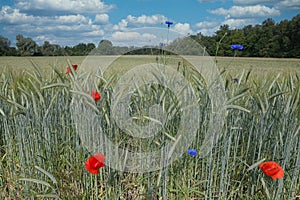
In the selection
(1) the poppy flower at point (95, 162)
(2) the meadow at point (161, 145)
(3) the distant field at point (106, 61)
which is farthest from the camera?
(3) the distant field at point (106, 61)

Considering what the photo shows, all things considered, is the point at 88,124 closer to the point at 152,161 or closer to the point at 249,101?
the point at 152,161

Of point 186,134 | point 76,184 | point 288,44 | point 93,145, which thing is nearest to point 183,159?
point 186,134

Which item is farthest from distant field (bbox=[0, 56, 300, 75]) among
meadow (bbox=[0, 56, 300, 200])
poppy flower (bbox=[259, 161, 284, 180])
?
poppy flower (bbox=[259, 161, 284, 180])

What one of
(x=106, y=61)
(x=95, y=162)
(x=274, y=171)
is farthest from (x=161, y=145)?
(x=106, y=61)

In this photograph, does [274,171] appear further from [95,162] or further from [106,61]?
[106,61]

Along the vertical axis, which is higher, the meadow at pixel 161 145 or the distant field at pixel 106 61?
the distant field at pixel 106 61

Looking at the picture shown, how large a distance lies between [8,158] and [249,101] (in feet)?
3.67

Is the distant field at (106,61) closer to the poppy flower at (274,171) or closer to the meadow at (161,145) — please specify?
the meadow at (161,145)

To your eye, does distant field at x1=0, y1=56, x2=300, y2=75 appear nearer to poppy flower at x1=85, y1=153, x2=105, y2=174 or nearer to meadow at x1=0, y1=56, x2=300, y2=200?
meadow at x1=0, y1=56, x2=300, y2=200

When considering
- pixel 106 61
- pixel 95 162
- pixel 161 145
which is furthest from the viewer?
pixel 106 61

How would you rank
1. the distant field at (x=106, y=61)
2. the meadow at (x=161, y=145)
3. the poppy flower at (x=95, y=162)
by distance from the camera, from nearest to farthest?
the poppy flower at (x=95, y=162)
the meadow at (x=161, y=145)
the distant field at (x=106, y=61)

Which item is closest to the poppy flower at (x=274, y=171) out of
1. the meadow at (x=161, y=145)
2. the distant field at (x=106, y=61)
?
the meadow at (x=161, y=145)

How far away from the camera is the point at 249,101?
132 centimetres

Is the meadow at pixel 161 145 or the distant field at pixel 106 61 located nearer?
the meadow at pixel 161 145
